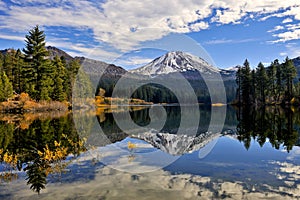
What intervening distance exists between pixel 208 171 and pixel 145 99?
449 ft

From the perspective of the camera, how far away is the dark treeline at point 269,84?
75.2 m

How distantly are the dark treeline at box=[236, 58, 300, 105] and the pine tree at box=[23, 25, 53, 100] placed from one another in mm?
58389

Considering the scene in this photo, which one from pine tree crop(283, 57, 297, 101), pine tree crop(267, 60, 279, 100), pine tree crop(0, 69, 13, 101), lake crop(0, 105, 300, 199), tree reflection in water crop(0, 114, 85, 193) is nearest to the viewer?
lake crop(0, 105, 300, 199)

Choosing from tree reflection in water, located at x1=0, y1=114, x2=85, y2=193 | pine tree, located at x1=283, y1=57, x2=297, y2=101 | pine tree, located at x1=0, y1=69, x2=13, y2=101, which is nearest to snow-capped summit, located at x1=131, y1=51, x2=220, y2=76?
tree reflection in water, located at x1=0, y1=114, x2=85, y2=193

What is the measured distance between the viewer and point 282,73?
77.8 m

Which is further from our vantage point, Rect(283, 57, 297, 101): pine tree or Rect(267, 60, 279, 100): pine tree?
Rect(267, 60, 279, 100): pine tree

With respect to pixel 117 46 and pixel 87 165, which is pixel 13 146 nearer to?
pixel 87 165

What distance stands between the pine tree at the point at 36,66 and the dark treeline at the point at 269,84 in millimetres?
58389

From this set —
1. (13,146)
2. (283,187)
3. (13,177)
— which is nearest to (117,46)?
(13,146)

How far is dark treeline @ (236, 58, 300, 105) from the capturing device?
75.2 m

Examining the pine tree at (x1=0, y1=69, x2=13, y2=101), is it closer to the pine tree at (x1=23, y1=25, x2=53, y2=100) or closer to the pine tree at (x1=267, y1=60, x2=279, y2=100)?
the pine tree at (x1=23, y1=25, x2=53, y2=100)

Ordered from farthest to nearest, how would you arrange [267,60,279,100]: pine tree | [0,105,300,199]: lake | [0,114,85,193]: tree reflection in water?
1. [267,60,279,100]: pine tree
2. [0,114,85,193]: tree reflection in water
3. [0,105,300,199]: lake

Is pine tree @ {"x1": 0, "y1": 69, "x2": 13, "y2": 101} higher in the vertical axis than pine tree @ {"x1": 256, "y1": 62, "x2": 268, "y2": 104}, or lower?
lower

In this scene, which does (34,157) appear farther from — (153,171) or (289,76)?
(289,76)
